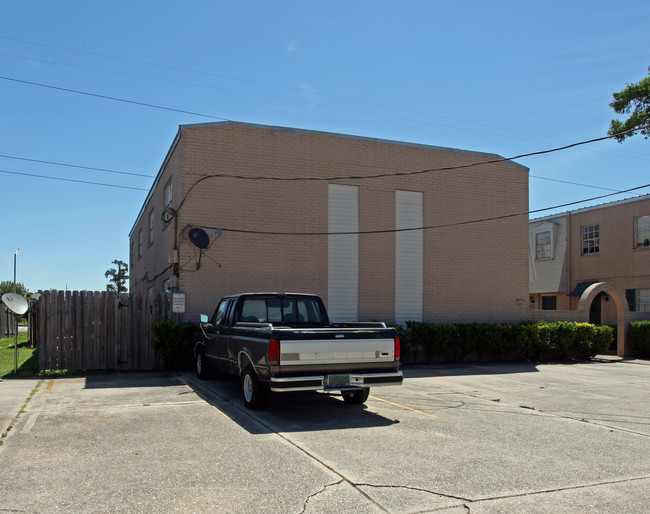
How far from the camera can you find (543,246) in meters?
30.2

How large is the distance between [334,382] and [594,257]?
73.7ft

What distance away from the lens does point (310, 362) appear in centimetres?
835

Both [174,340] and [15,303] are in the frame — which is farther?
[174,340]

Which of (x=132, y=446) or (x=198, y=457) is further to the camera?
(x=132, y=446)

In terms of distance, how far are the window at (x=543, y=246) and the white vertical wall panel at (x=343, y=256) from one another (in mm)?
16192

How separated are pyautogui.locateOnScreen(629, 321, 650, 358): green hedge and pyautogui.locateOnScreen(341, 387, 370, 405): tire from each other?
15305 mm

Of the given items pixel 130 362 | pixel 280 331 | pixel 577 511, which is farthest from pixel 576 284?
pixel 577 511

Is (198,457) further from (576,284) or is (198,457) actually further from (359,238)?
(576,284)

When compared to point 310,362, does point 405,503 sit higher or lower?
lower

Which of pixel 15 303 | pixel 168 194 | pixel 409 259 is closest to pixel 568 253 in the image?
pixel 409 259

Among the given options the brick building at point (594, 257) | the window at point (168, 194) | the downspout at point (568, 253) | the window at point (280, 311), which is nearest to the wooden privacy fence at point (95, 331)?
the window at point (168, 194)

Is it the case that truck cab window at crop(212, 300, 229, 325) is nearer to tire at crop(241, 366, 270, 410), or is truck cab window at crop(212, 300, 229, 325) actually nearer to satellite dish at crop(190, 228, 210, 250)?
tire at crop(241, 366, 270, 410)

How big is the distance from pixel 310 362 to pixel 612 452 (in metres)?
3.92

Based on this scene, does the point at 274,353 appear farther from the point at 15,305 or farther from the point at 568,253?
the point at 568,253
